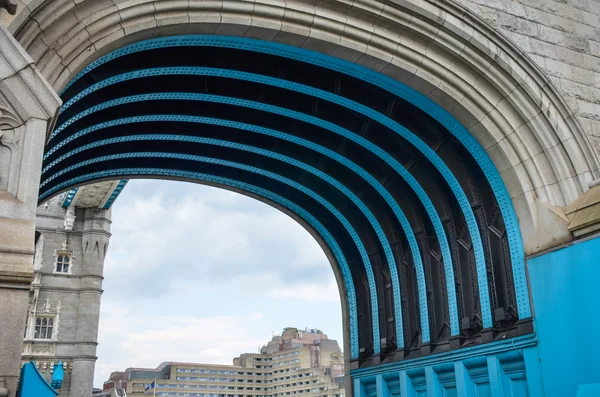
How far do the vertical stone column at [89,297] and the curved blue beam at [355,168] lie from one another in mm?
33019

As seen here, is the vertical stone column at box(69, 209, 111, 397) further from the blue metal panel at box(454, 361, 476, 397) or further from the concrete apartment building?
the concrete apartment building

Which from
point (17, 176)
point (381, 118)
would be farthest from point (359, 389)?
point (17, 176)

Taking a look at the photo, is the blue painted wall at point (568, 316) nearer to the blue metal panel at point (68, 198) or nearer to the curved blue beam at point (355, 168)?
the curved blue beam at point (355, 168)

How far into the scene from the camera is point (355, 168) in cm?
1135

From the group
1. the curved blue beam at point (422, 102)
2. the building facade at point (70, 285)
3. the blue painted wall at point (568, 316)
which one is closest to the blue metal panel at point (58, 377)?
the building facade at point (70, 285)

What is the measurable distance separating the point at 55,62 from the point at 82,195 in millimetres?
37858

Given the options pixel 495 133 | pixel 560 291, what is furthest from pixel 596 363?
pixel 495 133

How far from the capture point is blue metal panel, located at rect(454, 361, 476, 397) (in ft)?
30.6

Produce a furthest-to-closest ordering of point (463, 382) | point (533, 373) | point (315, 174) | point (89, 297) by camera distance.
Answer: point (89, 297) < point (315, 174) < point (463, 382) < point (533, 373)

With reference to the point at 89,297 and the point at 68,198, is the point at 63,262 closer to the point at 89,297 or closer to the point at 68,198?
the point at 89,297

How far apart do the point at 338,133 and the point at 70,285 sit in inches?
1467

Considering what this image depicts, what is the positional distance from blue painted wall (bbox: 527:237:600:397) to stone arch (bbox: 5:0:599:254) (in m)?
0.47

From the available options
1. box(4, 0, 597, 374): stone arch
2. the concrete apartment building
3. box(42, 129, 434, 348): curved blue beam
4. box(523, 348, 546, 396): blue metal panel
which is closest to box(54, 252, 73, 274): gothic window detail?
box(42, 129, 434, 348): curved blue beam

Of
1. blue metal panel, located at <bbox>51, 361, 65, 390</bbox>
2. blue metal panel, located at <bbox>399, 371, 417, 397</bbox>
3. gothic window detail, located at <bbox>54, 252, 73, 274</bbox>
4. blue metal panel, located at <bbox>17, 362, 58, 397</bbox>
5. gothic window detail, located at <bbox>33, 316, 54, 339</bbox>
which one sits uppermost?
gothic window detail, located at <bbox>54, 252, 73, 274</bbox>
